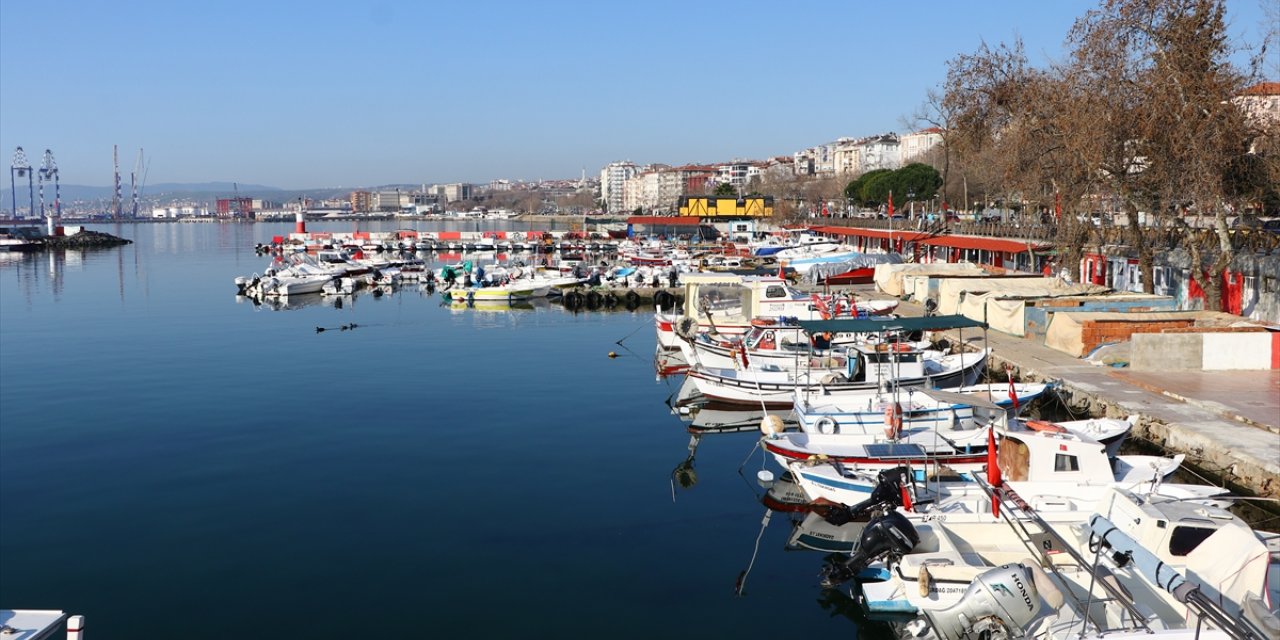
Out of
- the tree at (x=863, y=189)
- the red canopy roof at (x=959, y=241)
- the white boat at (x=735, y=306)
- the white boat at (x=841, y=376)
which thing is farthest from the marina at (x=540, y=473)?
the tree at (x=863, y=189)

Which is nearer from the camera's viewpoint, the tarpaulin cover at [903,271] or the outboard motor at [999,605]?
the outboard motor at [999,605]

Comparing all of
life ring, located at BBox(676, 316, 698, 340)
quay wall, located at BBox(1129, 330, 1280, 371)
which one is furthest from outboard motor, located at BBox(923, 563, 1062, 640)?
life ring, located at BBox(676, 316, 698, 340)

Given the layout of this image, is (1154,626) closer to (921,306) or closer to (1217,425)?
(1217,425)

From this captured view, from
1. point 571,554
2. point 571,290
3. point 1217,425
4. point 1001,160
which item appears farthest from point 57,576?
point 571,290

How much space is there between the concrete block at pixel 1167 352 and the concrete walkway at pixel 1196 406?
0.40m

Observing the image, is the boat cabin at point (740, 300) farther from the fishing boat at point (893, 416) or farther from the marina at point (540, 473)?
the fishing boat at point (893, 416)

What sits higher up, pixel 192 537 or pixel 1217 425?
pixel 1217 425

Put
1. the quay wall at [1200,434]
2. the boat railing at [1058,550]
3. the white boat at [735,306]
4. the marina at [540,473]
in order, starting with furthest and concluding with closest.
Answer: the white boat at [735,306]
the quay wall at [1200,434]
the marina at [540,473]
the boat railing at [1058,550]

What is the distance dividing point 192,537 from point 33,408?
1494 centimetres

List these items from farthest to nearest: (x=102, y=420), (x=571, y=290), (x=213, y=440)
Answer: (x=571, y=290), (x=102, y=420), (x=213, y=440)

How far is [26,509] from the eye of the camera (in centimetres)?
1919

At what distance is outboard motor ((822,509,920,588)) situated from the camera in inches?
569

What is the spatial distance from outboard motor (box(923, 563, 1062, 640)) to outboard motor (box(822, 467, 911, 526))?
3860 mm

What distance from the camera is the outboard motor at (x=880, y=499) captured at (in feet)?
54.8
